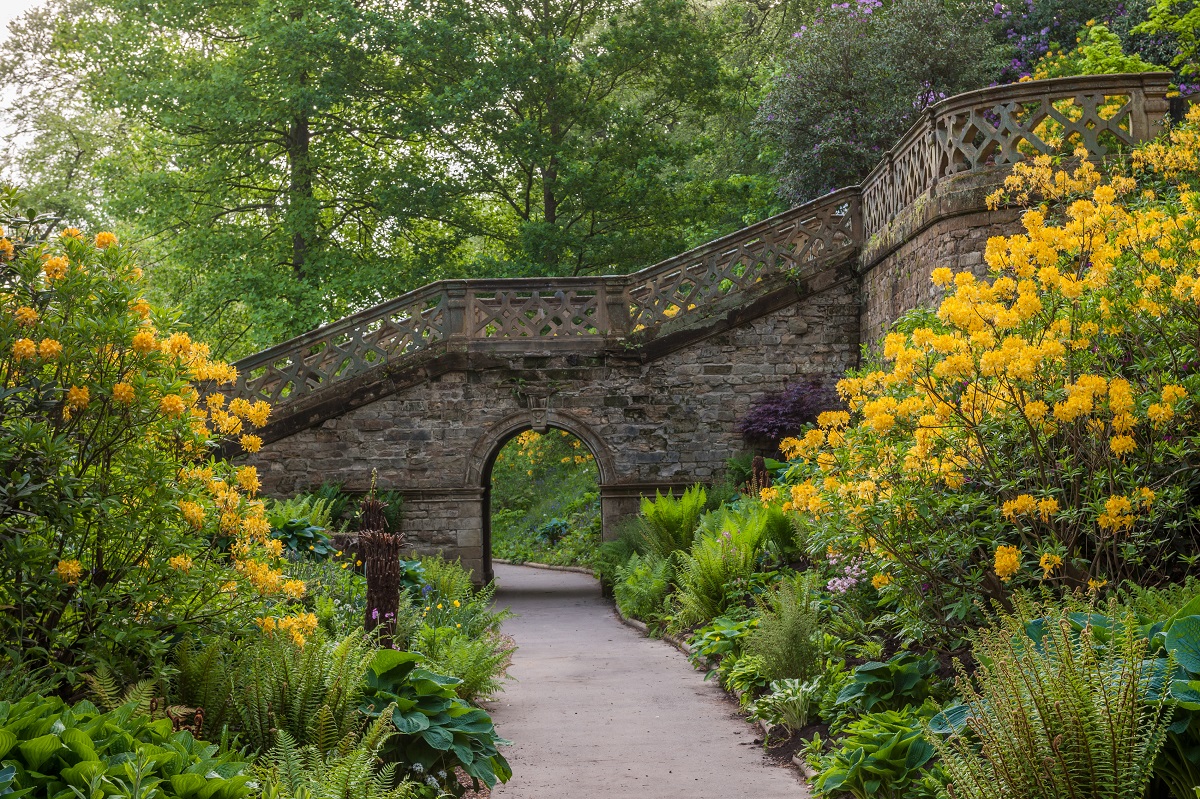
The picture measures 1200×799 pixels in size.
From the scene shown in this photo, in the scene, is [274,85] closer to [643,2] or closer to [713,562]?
[643,2]

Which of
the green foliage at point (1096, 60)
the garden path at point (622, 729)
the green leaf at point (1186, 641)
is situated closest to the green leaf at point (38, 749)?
the garden path at point (622, 729)

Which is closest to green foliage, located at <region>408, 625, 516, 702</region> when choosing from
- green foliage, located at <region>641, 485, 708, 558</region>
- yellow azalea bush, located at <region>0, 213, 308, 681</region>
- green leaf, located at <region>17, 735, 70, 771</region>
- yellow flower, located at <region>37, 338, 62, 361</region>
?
yellow azalea bush, located at <region>0, 213, 308, 681</region>

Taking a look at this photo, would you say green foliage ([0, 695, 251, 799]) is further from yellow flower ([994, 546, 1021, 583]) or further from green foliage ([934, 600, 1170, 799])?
yellow flower ([994, 546, 1021, 583])

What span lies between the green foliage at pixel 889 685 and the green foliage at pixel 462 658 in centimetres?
256

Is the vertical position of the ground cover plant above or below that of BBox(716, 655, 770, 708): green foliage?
above

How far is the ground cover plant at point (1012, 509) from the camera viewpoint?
4.54 metres

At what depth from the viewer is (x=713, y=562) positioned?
10383mm

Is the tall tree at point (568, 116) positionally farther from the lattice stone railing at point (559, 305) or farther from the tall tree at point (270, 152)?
the lattice stone railing at point (559, 305)

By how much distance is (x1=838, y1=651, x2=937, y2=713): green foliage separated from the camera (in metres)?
5.89

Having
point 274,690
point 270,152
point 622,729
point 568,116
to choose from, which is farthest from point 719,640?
point 270,152

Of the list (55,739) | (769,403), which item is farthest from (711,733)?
(769,403)

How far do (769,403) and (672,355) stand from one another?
65.0 inches

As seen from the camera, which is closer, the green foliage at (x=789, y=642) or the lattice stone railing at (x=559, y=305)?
the green foliage at (x=789, y=642)

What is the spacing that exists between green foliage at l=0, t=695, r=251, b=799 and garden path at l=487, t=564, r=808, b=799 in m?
2.20
